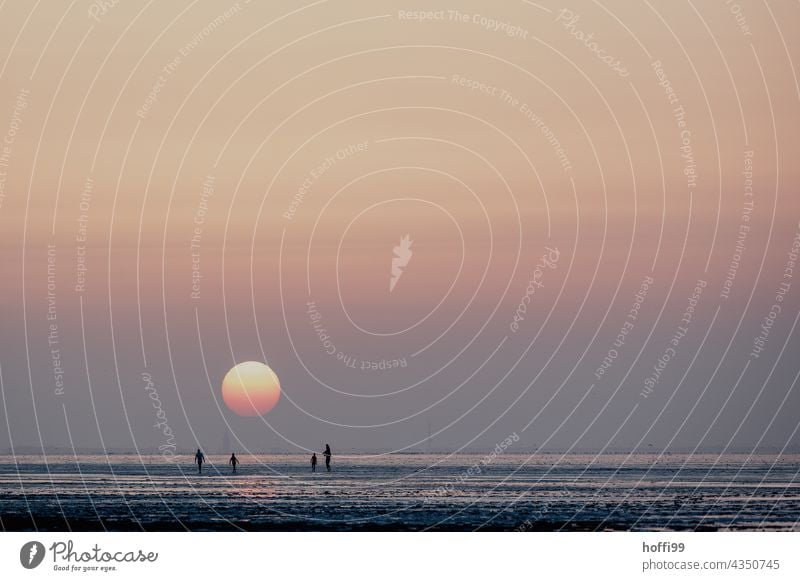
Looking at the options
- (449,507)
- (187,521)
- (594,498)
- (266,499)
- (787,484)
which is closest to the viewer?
(187,521)

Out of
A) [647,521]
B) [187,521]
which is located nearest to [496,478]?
[647,521]

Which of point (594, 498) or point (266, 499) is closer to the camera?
point (266, 499)

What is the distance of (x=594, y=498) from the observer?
6325cm

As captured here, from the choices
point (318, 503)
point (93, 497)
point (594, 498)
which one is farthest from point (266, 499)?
point (594, 498)

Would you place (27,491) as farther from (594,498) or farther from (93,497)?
(594,498)
